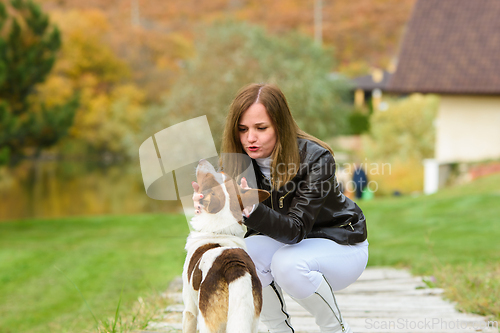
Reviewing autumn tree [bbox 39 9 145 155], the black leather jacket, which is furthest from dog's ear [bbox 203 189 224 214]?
autumn tree [bbox 39 9 145 155]

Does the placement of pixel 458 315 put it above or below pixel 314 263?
below

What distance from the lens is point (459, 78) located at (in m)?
14.7

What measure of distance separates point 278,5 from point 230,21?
220ft

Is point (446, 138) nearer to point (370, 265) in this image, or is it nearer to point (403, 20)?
point (370, 265)

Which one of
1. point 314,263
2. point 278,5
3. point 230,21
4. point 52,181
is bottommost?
point 52,181

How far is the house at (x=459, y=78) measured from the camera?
14570mm

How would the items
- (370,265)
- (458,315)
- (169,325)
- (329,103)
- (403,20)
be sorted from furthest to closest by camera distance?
(403,20) → (329,103) → (370,265) → (458,315) → (169,325)

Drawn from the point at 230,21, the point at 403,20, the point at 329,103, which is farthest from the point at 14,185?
the point at 403,20

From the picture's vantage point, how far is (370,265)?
536cm

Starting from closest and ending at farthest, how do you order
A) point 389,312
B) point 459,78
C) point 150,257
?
1. point 389,312
2. point 150,257
3. point 459,78

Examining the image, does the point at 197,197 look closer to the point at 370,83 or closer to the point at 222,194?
the point at 222,194

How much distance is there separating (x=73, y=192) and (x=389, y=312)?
20696 millimetres

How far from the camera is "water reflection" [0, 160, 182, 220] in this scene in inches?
739

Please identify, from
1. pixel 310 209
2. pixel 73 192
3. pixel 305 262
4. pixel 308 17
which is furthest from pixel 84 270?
pixel 308 17
